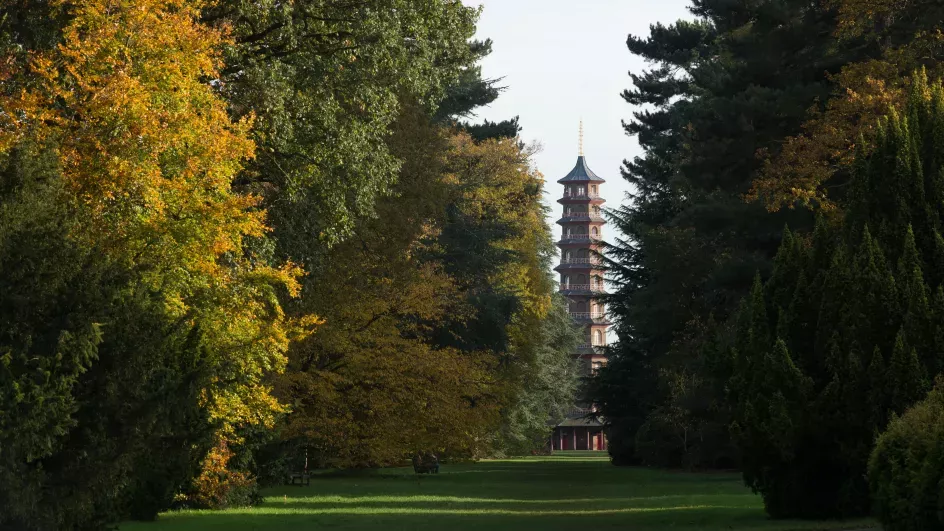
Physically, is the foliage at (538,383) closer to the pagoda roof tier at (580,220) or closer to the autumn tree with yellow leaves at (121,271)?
the autumn tree with yellow leaves at (121,271)

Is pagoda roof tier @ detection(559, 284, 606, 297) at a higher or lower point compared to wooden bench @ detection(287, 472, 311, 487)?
higher

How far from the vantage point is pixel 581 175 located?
157875mm

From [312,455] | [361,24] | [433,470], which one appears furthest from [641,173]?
[361,24]

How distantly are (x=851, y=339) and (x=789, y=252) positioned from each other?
11.8 ft

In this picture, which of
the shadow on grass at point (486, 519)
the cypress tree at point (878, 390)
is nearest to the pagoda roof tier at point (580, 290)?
the shadow on grass at point (486, 519)

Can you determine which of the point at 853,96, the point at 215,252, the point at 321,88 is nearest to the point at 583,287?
the point at 853,96

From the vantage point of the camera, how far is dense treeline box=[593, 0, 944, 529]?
2019 cm

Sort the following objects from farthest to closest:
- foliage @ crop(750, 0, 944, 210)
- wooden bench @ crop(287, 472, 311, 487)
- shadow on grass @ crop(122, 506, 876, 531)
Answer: wooden bench @ crop(287, 472, 311, 487)
foliage @ crop(750, 0, 944, 210)
shadow on grass @ crop(122, 506, 876, 531)

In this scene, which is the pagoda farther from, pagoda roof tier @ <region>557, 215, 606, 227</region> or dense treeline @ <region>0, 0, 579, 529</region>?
dense treeline @ <region>0, 0, 579, 529</region>

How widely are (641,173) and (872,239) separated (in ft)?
131

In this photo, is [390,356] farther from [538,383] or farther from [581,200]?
[581,200]

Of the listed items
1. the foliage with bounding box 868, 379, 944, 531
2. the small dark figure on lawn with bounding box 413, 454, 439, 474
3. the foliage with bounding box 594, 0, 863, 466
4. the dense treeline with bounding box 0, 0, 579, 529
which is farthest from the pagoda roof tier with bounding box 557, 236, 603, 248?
the foliage with bounding box 868, 379, 944, 531

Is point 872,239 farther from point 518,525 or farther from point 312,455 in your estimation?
point 312,455

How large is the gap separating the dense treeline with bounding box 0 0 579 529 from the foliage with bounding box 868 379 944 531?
342 inches
